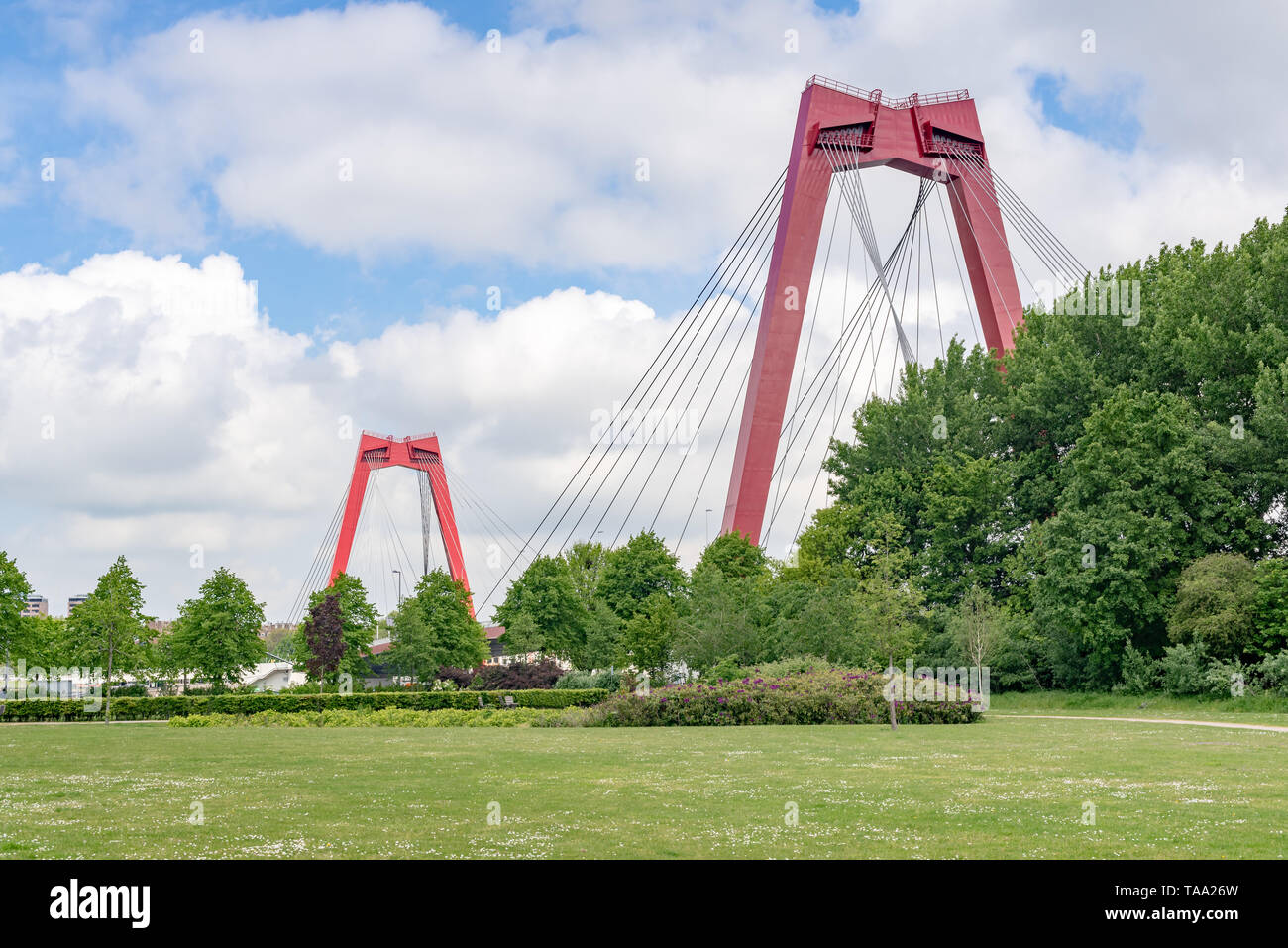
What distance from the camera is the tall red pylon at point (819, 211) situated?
3888cm

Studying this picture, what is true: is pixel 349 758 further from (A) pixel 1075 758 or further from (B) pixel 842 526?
(B) pixel 842 526

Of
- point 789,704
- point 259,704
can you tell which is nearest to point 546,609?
point 259,704

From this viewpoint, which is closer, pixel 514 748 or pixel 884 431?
pixel 514 748

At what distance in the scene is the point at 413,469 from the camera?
8556 cm

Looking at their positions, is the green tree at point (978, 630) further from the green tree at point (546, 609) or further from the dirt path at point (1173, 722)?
the green tree at point (546, 609)

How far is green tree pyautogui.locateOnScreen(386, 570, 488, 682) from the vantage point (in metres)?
49.7

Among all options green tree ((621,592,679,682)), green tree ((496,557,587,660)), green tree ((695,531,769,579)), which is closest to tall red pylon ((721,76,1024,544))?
green tree ((695,531,769,579))

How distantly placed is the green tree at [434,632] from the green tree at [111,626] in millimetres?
12576

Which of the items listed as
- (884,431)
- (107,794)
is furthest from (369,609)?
(107,794)

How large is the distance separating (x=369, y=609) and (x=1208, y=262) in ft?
125

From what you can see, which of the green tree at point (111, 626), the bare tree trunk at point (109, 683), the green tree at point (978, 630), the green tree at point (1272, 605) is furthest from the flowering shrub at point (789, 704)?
the green tree at point (111, 626)

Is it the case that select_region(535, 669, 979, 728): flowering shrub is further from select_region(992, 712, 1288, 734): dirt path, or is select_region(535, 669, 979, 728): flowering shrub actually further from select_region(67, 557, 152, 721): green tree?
select_region(67, 557, 152, 721): green tree

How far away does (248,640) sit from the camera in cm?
4244
